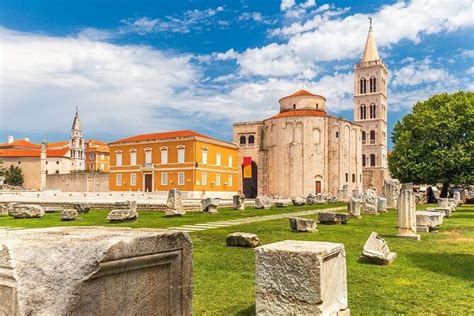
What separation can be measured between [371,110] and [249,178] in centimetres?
3075

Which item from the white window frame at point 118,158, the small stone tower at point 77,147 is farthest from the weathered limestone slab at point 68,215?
the small stone tower at point 77,147

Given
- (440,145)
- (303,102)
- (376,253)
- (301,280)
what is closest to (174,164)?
(303,102)

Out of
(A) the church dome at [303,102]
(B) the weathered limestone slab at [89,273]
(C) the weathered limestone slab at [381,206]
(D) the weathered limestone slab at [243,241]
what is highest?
(A) the church dome at [303,102]

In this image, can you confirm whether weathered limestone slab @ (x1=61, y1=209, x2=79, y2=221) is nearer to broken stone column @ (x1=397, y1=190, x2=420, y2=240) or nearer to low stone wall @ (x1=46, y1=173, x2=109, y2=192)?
broken stone column @ (x1=397, y1=190, x2=420, y2=240)

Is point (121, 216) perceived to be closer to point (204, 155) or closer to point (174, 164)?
point (174, 164)

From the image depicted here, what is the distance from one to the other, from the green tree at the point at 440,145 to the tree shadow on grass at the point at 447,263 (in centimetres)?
2575

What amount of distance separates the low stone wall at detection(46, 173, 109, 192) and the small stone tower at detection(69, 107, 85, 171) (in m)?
21.3

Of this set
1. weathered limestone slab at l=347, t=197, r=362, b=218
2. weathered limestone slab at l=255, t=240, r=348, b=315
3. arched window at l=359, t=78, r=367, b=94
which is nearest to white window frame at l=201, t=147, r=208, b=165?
weathered limestone slab at l=347, t=197, r=362, b=218

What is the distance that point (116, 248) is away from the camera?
2.46 metres

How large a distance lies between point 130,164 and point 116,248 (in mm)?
50165

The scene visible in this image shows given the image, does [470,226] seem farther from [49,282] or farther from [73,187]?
[73,187]

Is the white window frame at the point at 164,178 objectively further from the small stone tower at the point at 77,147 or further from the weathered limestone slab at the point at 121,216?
the small stone tower at the point at 77,147

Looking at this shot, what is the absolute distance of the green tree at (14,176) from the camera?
7888 cm

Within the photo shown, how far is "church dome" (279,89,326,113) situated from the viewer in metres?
57.5
